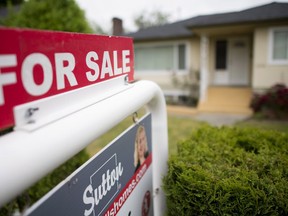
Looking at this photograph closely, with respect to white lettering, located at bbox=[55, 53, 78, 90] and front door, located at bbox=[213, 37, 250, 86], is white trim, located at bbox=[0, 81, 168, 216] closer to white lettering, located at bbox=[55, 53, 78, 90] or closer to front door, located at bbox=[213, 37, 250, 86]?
white lettering, located at bbox=[55, 53, 78, 90]

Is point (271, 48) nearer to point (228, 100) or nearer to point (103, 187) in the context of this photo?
point (228, 100)

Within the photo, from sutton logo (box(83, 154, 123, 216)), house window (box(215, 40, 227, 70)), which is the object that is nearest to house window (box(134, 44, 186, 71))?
house window (box(215, 40, 227, 70))

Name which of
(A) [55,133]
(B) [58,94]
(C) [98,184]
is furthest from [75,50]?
(C) [98,184]

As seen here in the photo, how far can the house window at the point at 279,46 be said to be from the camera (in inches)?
444

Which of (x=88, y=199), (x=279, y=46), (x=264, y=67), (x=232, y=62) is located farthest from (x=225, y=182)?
(x=232, y=62)

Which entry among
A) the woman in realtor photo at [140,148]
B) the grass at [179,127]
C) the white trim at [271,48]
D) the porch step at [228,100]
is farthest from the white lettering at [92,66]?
the white trim at [271,48]

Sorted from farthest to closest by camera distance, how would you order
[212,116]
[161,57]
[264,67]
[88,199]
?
[161,57]
[264,67]
[212,116]
[88,199]

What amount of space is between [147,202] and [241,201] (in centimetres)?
66

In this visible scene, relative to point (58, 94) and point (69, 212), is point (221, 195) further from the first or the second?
point (58, 94)

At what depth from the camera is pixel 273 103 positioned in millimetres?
10445

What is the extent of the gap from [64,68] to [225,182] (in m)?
1.19

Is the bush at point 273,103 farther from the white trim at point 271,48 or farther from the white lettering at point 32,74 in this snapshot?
the white lettering at point 32,74

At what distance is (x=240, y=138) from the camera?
2.48m

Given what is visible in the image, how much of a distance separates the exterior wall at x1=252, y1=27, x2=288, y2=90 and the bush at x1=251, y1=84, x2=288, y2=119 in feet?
2.71
